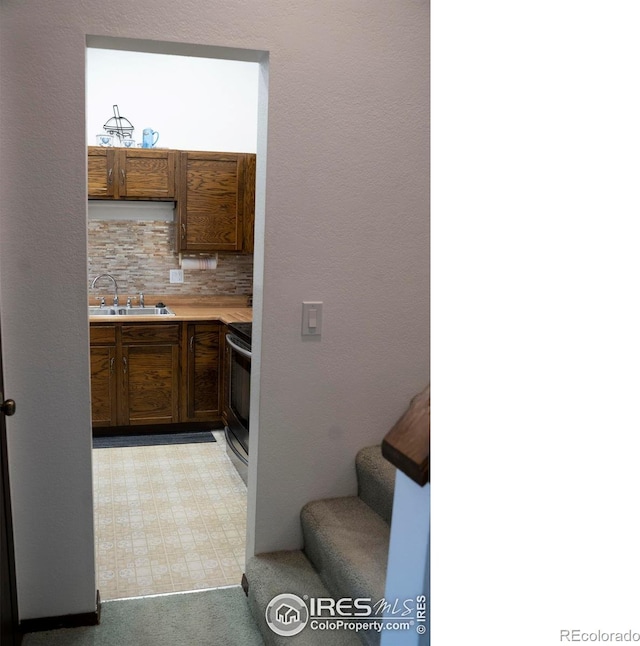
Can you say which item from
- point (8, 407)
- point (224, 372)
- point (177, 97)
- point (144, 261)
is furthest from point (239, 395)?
point (177, 97)

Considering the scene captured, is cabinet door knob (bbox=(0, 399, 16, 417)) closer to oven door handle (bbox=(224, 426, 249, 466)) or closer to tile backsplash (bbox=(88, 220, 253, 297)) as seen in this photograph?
oven door handle (bbox=(224, 426, 249, 466))

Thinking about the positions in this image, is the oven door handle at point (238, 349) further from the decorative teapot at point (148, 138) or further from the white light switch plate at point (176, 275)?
the decorative teapot at point (148, 138)

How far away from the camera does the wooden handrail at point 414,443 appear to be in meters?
0.54

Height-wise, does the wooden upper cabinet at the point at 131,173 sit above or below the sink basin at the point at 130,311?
above

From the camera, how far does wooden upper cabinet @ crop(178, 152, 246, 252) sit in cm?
506

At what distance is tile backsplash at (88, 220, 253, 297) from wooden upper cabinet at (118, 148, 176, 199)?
1.49ft

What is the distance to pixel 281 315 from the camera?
2508mm

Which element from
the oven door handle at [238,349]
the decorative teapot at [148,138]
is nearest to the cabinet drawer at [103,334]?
the oven door handle at [238,349]

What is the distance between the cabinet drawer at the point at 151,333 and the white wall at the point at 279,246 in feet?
7.93

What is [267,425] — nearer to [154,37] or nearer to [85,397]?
[85,397]

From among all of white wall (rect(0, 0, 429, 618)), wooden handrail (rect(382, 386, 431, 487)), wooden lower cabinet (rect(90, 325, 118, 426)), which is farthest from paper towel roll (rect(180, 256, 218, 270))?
wooden handrail (rect(382, 386, 431, 487))
